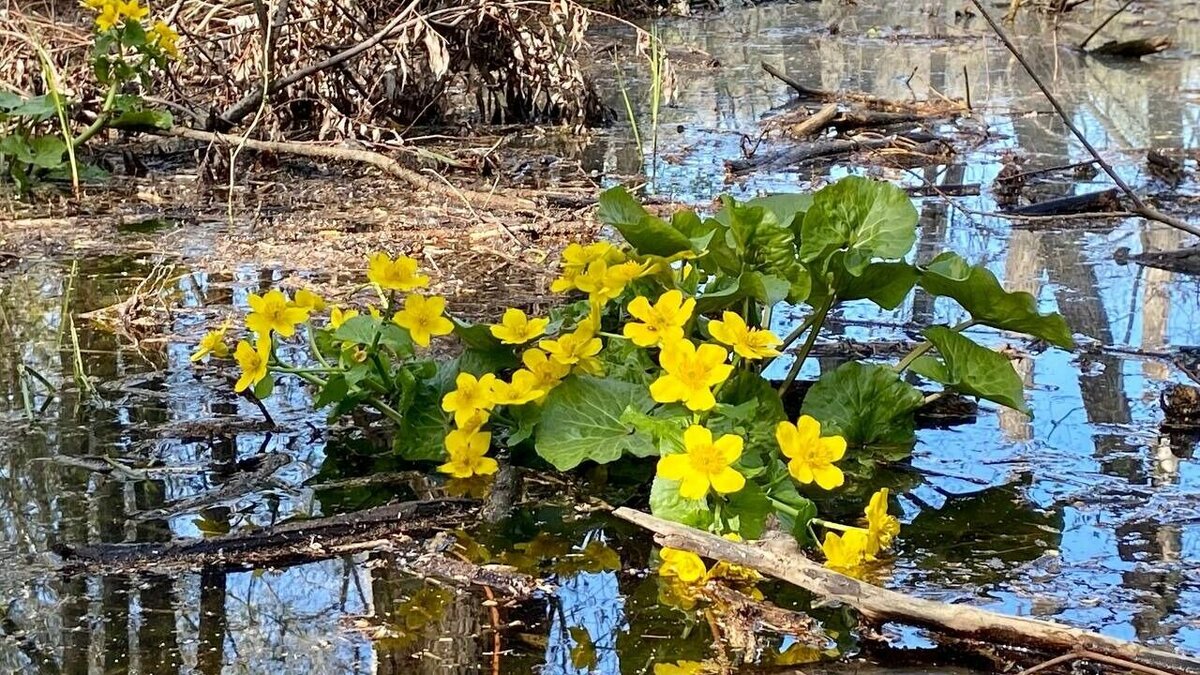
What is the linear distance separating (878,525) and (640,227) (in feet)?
2.48

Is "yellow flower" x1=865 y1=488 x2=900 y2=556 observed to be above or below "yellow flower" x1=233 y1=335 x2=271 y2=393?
below

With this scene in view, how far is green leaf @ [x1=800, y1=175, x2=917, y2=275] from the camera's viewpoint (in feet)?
8.14

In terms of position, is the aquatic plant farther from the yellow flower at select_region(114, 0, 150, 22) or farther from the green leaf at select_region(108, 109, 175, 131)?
the green leaf at select_region(108, 109, 175, 131)

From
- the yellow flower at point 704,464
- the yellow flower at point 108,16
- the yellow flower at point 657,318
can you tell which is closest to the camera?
the yellow flower at point 704,464

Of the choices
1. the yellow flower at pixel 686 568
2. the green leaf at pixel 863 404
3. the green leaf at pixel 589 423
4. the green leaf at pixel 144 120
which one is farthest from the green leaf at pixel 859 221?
the green leaf at pixel 144 120

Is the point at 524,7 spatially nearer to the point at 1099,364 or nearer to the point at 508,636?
the point at 1099,364

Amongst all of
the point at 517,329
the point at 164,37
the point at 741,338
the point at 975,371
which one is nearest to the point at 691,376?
the point at 741,338

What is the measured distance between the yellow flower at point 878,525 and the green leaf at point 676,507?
254mm

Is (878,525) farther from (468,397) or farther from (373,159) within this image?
(373,159)

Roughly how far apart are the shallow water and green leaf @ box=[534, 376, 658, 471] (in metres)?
→ 0.13

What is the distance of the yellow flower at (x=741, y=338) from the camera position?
88.3 inches

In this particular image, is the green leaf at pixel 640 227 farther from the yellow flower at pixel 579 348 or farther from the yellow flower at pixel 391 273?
the yellow flower at pixel 391 273

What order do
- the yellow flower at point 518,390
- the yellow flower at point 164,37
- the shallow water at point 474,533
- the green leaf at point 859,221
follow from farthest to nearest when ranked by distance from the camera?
the yellow flower at point 164,37 < the green leaf at point 859,221 < the yellow flower at point 518,390 < the shallow water at point 474,533

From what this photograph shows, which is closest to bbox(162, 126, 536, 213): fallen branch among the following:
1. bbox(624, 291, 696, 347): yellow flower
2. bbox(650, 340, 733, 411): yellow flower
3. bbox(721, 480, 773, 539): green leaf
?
bbox(624, 291, 696, 347): yellow flower
